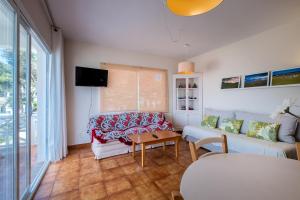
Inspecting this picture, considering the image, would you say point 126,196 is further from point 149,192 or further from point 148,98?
point 148,98

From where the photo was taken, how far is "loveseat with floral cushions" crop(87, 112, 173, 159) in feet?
9.64

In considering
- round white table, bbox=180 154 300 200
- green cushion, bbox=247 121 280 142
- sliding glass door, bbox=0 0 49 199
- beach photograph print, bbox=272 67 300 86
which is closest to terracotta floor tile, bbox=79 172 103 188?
sliding glass door, bbox=0 0 49 199

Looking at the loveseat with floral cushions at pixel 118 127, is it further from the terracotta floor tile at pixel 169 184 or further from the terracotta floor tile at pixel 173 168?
the terracotta floor tile at pixel 169 184

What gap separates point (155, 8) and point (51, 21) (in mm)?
1874

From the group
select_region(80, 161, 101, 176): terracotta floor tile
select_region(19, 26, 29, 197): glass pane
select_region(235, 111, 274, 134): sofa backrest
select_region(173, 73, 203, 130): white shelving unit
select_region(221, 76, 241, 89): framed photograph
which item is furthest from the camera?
select_region(173, 73, 203, 130): white shelving unit

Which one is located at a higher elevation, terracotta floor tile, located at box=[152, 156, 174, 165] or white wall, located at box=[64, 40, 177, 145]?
white wall, located at box=[64, 40, 177, 145]

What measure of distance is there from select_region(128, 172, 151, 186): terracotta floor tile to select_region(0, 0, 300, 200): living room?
0.03 m

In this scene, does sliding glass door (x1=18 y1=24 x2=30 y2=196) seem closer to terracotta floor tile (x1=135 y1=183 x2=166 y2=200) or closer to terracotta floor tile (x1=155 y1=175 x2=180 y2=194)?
terracotta floor tile (x1=135 y1=183 x2=166 y2=200)

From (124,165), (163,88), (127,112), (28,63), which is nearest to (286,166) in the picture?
(124,165)

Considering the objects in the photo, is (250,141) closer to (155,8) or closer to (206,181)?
(206,181)

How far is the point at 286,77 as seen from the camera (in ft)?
8.61

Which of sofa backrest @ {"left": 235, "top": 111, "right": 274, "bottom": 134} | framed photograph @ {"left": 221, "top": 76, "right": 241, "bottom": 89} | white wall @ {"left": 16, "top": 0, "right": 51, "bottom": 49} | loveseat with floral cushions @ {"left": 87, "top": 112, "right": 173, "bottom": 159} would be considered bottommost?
loveseat with floral cushions @ {"left": 87, "top": 112, "right": 173, "bottom": 159}

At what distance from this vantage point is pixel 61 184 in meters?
2.04

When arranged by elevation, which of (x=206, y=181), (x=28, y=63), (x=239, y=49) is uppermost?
(x=239, y=49)
